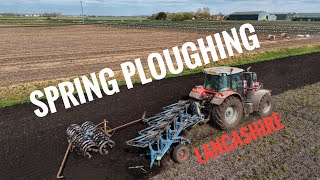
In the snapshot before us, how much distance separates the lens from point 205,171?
304 inches

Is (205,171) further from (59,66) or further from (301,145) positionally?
(59,66)

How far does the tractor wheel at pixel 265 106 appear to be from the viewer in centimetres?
1078

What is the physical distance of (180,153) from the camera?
812 centimetres

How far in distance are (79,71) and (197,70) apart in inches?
320

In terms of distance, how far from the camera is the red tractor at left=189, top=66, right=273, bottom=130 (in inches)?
373

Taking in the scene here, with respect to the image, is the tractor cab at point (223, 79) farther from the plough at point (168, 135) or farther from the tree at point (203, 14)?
the tree at point (203, 14)

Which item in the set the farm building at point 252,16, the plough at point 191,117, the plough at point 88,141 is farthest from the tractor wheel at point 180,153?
the farm building at point 252,16

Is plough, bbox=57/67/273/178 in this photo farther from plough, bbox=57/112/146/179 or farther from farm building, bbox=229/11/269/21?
farm building, bbox=229/11/269/21

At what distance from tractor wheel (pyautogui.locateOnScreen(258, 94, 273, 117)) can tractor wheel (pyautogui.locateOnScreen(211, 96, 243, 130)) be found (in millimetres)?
1144

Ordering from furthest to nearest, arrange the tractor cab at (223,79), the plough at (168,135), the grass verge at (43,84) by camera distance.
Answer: the grass verge at (43,84), the tractor cab at (223,79), the plough at (168,135)

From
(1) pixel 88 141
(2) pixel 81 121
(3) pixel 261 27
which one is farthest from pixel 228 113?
(3) pixel 261 27

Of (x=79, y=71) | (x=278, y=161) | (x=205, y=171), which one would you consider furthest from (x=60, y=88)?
(x=278, y=161)

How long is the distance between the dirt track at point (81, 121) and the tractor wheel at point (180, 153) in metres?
0.97

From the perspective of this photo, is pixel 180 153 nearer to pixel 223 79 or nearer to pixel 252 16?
pixel 223 79
